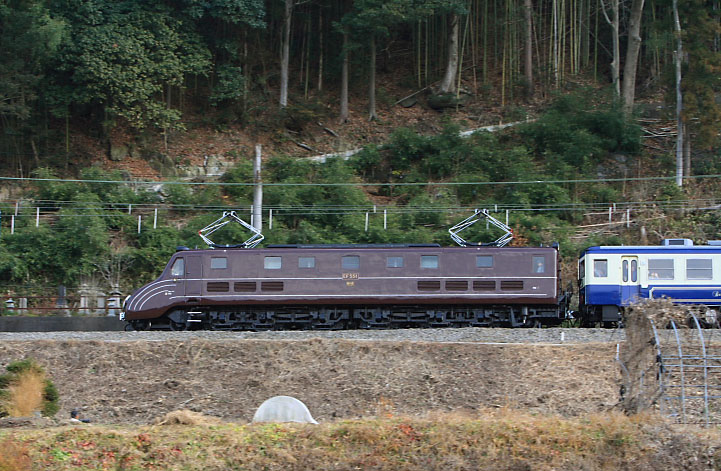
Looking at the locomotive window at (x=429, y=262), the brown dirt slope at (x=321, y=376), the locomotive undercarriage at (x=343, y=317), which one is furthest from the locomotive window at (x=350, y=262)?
the brown dirt slope at (x=321, y=376)

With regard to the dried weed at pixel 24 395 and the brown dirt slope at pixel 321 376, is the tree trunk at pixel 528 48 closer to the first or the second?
the brown dirt slope at pixel 321 376

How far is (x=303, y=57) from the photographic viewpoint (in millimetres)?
49125

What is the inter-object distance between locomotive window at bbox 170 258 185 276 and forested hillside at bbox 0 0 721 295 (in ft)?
25.9

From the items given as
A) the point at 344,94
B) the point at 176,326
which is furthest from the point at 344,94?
the point at 176,326

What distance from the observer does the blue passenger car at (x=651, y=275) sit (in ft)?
81.3

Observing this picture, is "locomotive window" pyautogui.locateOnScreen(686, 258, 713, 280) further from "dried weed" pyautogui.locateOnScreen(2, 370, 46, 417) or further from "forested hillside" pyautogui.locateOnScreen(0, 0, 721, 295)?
"dried weed" pyautogui.locateOnScreen(2, 370, 46, 417)

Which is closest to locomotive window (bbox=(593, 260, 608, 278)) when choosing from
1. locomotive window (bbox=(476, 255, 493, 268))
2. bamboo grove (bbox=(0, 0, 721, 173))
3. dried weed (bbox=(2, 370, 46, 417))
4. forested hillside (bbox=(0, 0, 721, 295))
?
locomotive window (bbox=(476, 255, 493, 268))

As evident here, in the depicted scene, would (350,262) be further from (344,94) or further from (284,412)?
(344,94)

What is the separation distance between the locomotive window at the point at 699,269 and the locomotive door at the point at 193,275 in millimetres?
15828

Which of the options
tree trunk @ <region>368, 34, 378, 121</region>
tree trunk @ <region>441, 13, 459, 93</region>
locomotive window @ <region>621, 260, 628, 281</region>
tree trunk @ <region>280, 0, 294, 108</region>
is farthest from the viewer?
tree trunk @ <region>368, 34, 378, 121</region>

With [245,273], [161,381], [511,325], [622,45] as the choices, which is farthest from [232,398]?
[622,45]

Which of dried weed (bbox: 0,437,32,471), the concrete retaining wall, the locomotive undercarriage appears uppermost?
the locomotive undercarriage

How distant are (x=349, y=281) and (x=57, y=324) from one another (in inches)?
402

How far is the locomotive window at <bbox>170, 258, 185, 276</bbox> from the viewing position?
81.1 ft
